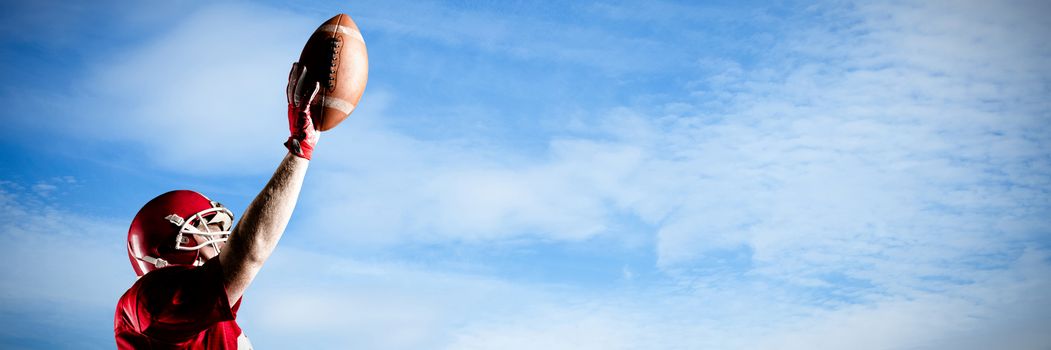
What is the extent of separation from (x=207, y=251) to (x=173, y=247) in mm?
174

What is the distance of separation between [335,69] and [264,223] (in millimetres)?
1275

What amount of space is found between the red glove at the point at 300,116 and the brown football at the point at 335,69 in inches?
2.9

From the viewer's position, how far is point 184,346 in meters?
3.65

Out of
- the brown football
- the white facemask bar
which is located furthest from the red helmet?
the brown football

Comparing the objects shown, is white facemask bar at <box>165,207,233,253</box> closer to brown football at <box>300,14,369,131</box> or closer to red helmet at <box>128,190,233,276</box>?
red helmet at <box>128,190,233,276</box>

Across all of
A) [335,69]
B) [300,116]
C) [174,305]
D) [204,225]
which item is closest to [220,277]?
[174,305]

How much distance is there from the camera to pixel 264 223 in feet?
10.6

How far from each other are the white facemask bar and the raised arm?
937 mm

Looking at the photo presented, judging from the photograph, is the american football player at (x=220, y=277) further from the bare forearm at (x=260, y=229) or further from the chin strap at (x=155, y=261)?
the chin strap at (x=155, y=261)

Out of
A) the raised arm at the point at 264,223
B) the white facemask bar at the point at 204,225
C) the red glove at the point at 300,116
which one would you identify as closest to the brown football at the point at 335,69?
the red glove at the point at 300,116

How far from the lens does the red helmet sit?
4.18 metres

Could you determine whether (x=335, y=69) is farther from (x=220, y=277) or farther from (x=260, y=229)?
(x=220, y=277)

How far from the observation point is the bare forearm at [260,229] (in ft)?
10.6

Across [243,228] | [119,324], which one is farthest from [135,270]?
[243,228]
